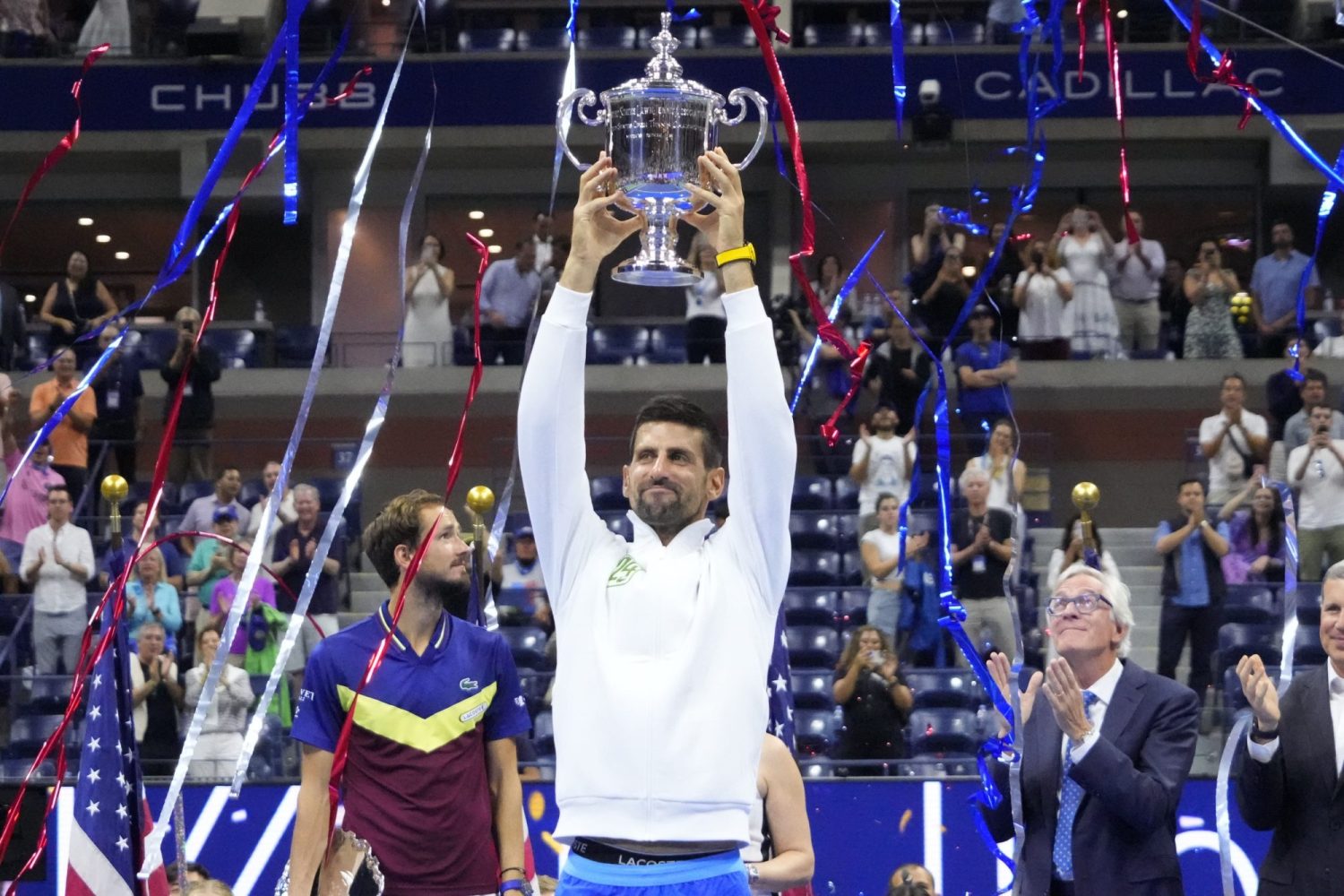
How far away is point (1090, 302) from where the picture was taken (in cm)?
1285

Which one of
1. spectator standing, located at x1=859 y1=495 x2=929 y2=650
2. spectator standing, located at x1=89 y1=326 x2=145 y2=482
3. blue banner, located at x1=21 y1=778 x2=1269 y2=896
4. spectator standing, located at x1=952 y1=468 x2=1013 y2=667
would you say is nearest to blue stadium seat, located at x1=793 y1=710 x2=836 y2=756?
spectator standing, located at x1=859 y1=495 x2=929 y2=650

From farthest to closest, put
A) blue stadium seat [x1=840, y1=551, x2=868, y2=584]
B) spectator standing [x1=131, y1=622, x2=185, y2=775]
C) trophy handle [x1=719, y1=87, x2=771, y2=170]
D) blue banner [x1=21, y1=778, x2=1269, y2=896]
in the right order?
blue stadium seat [x1=840, y1=551, x2=868, y2=584] → spectator standing [x1=131, y1=622, x2=185, y2=775] → blue banner [x1=21, y1=778, x2=1269, y2=896] → trophy handle [x1=719, y1=87, x2=771, y2=170]

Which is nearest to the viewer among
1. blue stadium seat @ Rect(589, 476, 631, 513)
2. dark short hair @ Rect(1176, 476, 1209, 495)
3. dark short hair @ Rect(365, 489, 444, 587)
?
dark short hair @ Rect(365, 489, 444, 587)

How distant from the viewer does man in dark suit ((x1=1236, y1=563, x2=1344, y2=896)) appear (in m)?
4.29

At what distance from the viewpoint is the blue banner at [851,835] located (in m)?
6.98

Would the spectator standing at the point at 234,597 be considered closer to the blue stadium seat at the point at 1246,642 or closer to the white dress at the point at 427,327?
the white dress at the point at 427,327

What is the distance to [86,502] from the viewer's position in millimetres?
10992

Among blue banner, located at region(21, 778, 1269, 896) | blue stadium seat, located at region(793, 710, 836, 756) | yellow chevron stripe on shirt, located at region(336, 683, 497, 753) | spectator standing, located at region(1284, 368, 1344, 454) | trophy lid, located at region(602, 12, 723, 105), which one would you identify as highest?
trophy lid, located at region(602, 12, 723, 105)

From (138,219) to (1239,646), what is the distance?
11.3 meters

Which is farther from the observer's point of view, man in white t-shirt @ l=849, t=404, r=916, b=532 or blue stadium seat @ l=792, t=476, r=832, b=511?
blue stadium seat @ l=792, t=476, r=832, b=511

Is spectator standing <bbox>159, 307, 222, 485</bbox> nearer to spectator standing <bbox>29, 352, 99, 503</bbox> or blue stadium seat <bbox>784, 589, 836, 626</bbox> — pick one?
spectator standing <bbox>29, 352, 99, 503</bbox>

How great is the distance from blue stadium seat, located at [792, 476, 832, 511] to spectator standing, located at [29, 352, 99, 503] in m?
4.08

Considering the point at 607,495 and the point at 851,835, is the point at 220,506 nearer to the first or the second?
the point at 607,495

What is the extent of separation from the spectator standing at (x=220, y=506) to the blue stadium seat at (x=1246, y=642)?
4.97 metres
